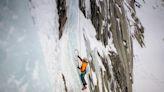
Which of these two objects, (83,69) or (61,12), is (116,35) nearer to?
(83,69)

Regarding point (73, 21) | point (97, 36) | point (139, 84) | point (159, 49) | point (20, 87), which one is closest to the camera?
point (20, 87)

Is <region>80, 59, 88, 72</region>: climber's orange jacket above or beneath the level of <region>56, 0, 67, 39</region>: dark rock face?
beneath

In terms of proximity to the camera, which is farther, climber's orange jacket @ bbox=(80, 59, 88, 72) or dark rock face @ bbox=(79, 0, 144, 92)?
dark rock face @ bbox=(79, 0, 144, 92)

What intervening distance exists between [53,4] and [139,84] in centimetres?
309

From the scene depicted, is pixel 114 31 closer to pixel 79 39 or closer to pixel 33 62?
pixel 79 39

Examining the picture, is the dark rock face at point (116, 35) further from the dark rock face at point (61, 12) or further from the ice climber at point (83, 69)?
the dark rock face at point (61, 12)

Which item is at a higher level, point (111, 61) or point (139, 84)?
point (111, 61)

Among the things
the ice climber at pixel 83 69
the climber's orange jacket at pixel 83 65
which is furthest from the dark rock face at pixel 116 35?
the climber's orange jacket at pixel 83 65

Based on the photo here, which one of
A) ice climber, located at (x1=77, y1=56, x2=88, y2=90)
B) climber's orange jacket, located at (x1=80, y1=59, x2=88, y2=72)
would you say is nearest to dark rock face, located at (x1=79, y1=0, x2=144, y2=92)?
ice climber, located at (x1=77, y1=56, x2=88, y2=90)

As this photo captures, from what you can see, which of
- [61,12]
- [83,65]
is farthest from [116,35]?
[61,12]

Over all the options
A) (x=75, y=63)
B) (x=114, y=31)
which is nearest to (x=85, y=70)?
(x=75, y=63)

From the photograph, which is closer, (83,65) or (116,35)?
(83,65)

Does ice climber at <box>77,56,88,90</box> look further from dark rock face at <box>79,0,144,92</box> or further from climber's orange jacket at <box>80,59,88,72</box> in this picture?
dark rock face at <box>79,0,144,92</box>

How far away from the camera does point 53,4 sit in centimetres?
421
